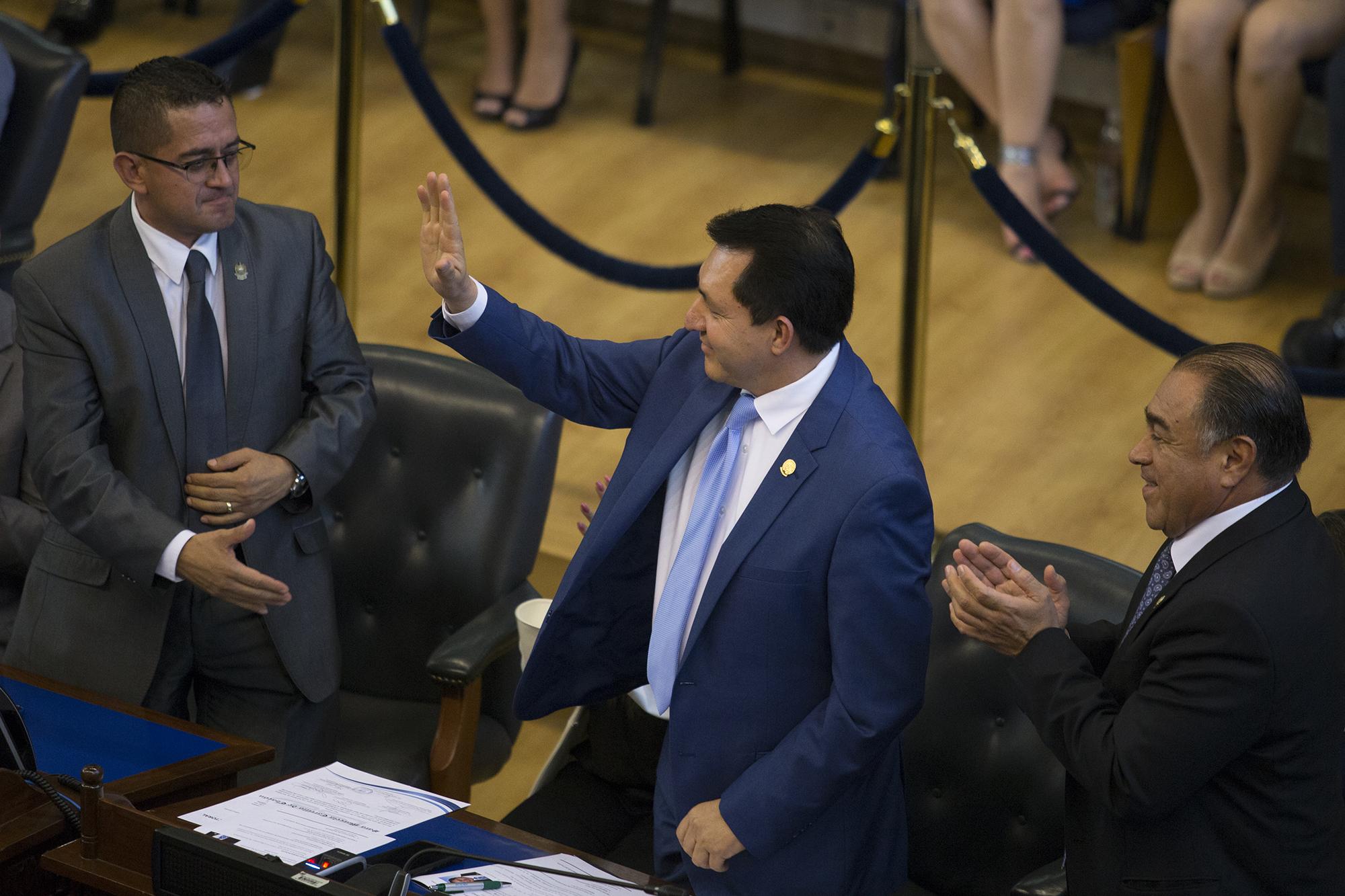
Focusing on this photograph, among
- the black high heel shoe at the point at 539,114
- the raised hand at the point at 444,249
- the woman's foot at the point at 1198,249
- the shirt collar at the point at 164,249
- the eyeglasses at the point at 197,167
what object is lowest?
the woman's foot at the point at 1198,249

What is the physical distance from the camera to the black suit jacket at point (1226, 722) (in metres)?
1.84

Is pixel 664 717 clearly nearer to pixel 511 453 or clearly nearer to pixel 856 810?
pixel 856 810

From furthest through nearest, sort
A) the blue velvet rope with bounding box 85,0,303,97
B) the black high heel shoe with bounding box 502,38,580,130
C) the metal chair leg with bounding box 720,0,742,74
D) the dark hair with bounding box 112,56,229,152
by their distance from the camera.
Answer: the metal chair leg with bounding box 720,0,742,74 → the black high heel shoe with bounding box 502,38,580,130 → the blue velvet rope with bounding box 85,0,303,97 → the dark hair with bounding box 112,56,229,152

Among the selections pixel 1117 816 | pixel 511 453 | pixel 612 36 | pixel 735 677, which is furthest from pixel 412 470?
pixel 612 36

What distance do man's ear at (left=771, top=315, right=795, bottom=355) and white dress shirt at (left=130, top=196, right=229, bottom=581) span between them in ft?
3.03

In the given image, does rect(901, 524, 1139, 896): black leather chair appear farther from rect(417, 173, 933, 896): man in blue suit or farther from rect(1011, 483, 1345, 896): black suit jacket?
rect(1011, 483, 1345, 896): black suit jacket

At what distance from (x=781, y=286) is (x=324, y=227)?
315cm

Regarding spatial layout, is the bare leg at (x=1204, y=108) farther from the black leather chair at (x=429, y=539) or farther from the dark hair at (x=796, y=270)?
the dark hair at (x=796, y=270)

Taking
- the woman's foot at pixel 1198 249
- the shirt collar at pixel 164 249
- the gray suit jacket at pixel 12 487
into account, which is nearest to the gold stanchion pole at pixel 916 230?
the woman's foot at pixel 1198 249

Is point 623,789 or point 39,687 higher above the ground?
point 39,687

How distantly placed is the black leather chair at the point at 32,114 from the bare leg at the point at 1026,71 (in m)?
2.54

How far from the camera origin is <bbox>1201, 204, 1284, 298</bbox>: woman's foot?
15.2 ft

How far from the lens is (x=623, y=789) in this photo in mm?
2676

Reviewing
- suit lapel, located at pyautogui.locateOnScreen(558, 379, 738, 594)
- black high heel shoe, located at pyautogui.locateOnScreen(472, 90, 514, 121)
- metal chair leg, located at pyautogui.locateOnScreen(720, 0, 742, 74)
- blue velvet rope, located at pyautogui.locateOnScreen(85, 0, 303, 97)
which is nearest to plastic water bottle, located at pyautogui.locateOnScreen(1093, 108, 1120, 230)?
metal chair leg, located at pyautogui.locateOnScreen(720, 0, 742, 74)
